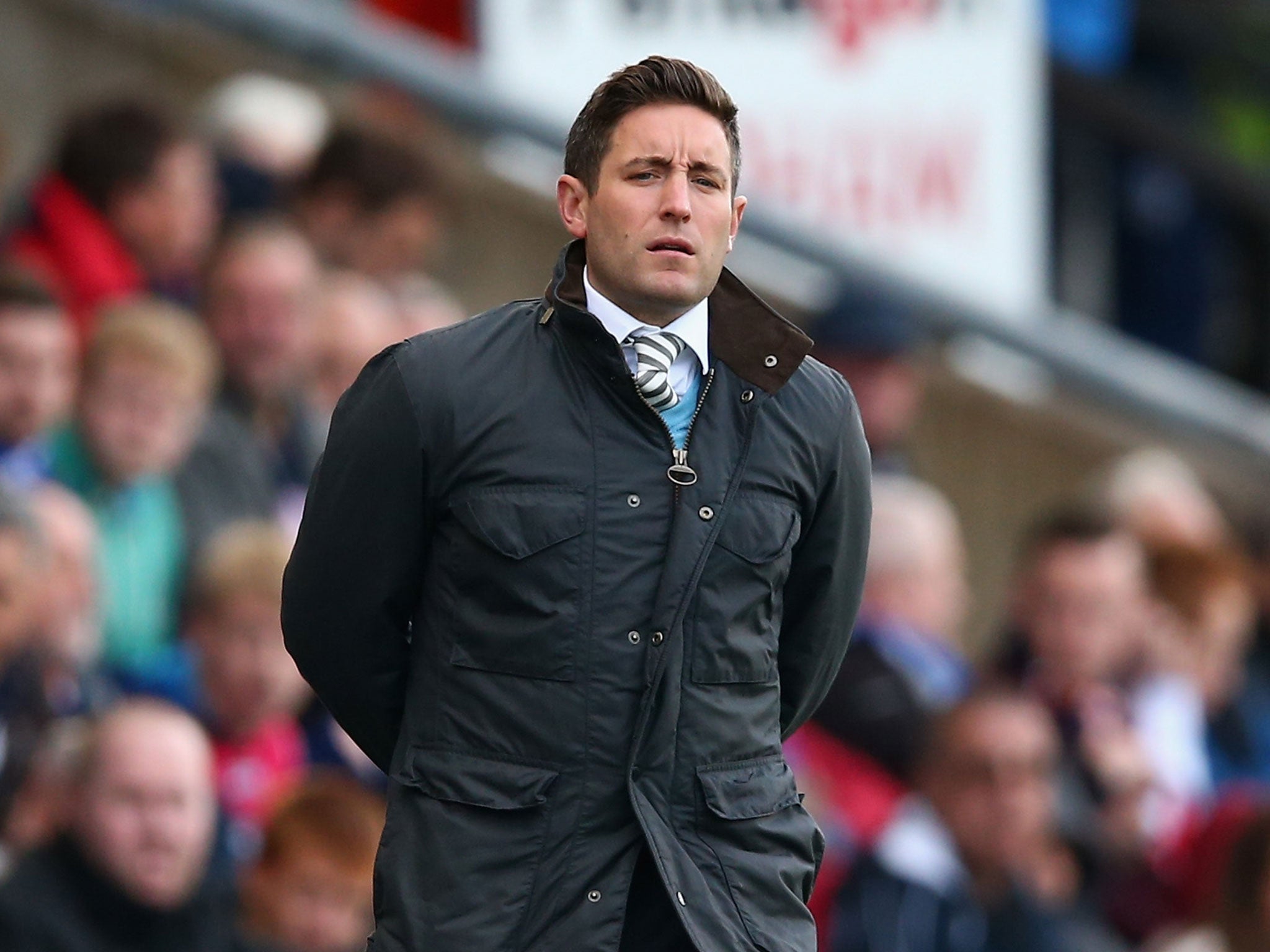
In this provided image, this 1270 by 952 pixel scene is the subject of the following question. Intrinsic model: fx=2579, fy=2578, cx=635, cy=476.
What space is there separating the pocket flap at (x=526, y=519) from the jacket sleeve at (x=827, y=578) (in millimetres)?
364

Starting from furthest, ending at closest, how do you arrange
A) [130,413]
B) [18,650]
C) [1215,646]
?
[1215,646] < [130,413] < [18,650]

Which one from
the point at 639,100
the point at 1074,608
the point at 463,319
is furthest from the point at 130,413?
the point at 639,100

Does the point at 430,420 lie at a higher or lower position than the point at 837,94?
higher

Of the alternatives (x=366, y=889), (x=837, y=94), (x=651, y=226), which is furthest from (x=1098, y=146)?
(x=651, y=226)

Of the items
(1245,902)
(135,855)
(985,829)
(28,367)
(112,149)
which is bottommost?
(1245,902)

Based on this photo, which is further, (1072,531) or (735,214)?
(1072,531)

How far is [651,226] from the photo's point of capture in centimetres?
297

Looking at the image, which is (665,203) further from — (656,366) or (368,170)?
(368,170)

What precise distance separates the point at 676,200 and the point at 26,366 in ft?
9.76

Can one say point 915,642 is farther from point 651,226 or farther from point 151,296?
point 651,226

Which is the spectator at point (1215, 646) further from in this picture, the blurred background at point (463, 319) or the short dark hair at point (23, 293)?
the short dark hair at point (23, 293)

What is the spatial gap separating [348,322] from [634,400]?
3834 mm

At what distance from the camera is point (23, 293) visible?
18.5 ft

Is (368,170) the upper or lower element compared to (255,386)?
upper
